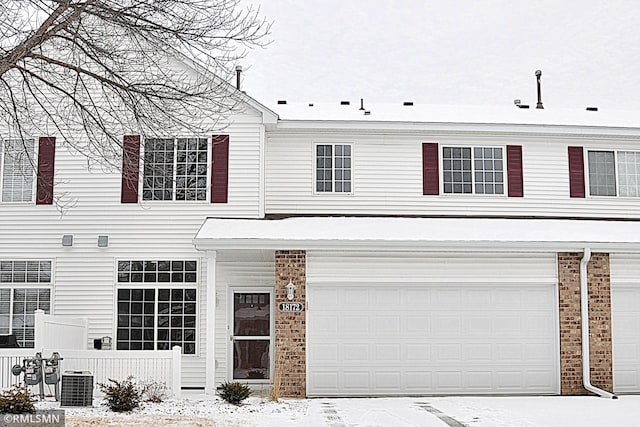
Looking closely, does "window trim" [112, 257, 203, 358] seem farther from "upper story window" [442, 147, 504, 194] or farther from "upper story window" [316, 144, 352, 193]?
"upper story window" [442, 147, 504, 194]

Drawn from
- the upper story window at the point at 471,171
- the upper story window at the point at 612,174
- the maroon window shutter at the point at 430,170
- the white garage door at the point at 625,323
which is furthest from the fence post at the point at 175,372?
the upper story window at the point at 612,174

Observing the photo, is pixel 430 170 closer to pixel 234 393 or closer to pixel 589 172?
pixel 589 172

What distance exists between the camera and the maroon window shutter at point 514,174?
1967 cm

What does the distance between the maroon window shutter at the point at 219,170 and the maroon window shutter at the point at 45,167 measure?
10.9 feet

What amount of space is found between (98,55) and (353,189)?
7.81 m

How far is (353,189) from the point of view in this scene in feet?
63.8

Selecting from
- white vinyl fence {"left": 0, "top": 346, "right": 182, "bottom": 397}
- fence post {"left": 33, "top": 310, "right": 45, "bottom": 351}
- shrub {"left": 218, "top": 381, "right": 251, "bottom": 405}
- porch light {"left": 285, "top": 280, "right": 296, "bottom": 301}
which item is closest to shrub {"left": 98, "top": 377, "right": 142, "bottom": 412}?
white vinyl fence {"left": 0, "top": 346, "right": 182, "bottom": 397}

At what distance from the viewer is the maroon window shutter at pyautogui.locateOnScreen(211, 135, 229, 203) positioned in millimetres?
18531

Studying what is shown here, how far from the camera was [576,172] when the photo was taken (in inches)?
781

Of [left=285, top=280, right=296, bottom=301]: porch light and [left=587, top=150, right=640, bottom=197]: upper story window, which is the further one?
[left=587, top=150, right=640, bottom=197]: upper story window

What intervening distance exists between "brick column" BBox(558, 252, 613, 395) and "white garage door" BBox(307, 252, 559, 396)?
217mm

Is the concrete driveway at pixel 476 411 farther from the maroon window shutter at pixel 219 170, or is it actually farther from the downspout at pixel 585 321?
the maroon window shutter at pixel 219 170

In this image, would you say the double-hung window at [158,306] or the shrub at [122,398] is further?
the double-hung window at [158,306]

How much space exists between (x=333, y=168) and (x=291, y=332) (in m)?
4.26
